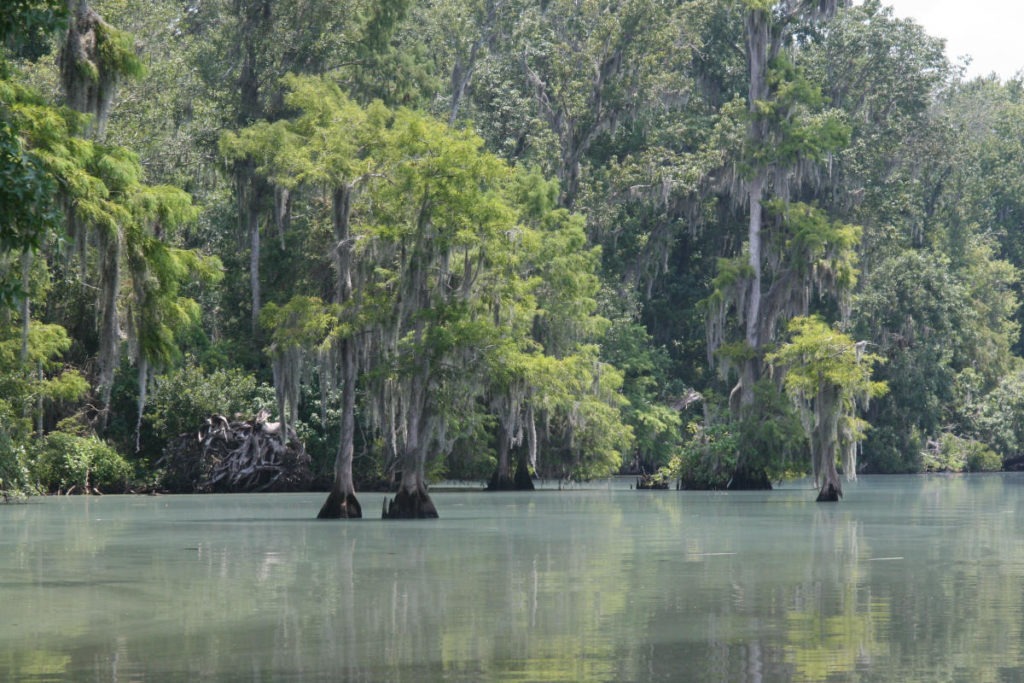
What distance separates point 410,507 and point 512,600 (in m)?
17.2

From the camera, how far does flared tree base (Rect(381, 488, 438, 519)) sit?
3309 centimetres

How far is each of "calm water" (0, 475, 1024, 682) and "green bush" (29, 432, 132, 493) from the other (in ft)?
40.1

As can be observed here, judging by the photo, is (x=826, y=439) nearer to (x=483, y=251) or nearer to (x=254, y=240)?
(x=483, y=251)

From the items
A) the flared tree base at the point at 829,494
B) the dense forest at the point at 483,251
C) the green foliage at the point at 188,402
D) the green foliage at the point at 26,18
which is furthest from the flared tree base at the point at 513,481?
the green foliage at the point at 26,18

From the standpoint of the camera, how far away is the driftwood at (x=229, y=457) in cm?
4844

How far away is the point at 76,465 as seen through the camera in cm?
4478

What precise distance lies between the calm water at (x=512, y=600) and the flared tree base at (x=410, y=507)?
1.23 m

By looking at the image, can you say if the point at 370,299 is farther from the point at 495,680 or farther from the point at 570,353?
the point at 495,680

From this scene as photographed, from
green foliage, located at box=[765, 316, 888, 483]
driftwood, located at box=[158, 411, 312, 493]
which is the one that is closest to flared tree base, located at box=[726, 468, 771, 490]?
green foliage, located at box=[765, 316, 888, 483]

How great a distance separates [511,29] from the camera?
62500 mm

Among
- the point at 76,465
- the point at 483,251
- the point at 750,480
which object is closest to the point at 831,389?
the point at 483,251

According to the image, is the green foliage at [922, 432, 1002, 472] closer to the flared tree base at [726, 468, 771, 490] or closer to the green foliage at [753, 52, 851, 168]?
the flared tree base at [726, 468, 771, 490]

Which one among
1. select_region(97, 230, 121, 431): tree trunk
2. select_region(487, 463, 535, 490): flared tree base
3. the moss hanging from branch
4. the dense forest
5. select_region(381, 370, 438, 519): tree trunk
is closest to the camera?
select_region(97, 230, 121, 431): tree trunk

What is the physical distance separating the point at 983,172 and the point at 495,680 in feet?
281
